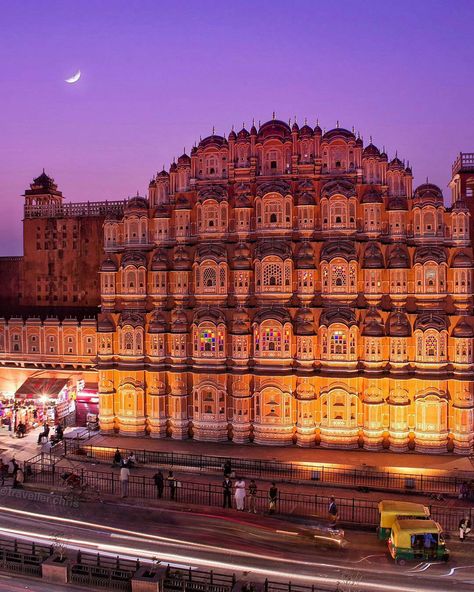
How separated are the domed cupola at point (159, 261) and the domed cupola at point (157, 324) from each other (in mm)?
3056

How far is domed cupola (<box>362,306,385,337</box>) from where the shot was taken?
124 feet

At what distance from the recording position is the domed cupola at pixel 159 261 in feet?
134

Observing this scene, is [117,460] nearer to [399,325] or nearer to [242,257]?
[242,257]

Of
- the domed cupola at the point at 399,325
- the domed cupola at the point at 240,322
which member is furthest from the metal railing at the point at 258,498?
the domed cupola at the point at 399,325

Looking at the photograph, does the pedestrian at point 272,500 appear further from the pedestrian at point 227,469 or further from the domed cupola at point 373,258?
the domed cupola at point 373,258

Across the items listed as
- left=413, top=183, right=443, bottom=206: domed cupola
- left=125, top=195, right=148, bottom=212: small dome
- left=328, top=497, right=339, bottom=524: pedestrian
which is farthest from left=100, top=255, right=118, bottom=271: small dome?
left=328, top=497, right=339, bottom=524: pedestrian

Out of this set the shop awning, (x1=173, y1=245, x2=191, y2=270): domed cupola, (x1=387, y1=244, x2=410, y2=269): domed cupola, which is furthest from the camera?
the shop awning

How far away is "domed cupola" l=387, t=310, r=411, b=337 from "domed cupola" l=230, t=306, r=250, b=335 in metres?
9.23

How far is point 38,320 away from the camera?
46375 mm

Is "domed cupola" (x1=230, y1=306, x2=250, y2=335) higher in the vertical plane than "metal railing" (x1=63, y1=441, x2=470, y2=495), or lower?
higher

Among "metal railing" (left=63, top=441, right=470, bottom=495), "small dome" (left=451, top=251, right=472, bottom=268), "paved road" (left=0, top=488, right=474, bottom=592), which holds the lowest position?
"paved road" (left=0, top=488, right=474, bottom=592)

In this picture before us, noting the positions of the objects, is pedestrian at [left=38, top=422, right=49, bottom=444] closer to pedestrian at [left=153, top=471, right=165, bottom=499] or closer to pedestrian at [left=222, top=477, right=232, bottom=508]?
pedestrian at [left=153, top=471, right=165, bottom=499]

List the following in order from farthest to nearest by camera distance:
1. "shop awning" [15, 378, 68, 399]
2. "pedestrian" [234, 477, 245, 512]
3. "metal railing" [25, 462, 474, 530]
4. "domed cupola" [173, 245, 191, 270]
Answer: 1. "shop awning" [15, 378, 68, 399]
2. "domed cupola" [173, 245, 191, 270]
3. "pedestrian" [234, 477, 245, 512]
4. "metal railing" [25, 462, 474, 530]

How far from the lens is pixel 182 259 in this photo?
40375 mm
